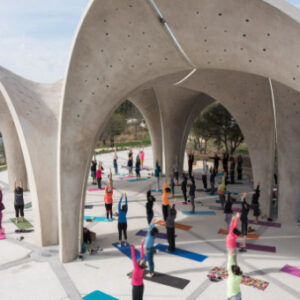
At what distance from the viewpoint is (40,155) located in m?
9.34

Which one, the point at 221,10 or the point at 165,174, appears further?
the point at 165,174

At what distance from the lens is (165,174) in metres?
20.8

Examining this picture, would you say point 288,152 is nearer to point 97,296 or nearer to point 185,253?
point 185,253

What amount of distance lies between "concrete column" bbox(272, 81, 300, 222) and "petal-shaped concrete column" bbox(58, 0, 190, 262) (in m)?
4.01

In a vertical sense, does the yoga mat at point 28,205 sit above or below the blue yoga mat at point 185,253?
A: above

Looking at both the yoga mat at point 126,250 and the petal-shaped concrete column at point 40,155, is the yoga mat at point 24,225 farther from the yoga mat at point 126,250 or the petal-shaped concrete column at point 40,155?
the yoga mat at point 126,250

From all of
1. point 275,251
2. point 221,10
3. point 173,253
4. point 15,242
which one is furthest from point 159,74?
point 15,242

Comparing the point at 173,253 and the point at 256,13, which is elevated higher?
the point at 256,13

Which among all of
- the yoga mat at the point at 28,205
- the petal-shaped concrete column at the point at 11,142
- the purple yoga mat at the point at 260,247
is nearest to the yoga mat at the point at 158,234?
the purple yoga mat at the point at 260,247

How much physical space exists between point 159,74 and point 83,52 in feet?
7.85

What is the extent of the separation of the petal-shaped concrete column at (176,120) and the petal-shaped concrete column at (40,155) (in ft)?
35.2

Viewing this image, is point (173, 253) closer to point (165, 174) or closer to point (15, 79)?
point (15, 79)

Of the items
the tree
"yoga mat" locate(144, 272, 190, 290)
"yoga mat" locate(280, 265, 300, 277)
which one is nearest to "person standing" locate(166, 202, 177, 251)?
"yoga mat" locate(144, 272, 190, 290)

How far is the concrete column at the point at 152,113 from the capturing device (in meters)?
20.8
